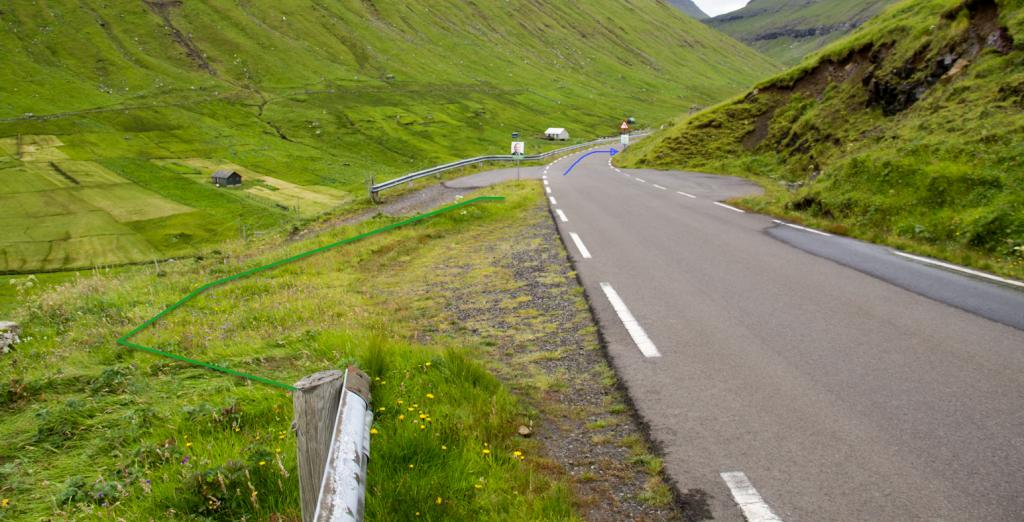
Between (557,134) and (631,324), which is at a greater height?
(557,134)

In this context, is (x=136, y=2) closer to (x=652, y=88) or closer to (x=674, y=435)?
(x=652, y=88)

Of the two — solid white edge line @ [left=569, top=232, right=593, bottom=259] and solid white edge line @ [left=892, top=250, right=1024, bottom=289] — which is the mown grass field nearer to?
solid white edge line @ [left=569, top=232, right=593, bottom=259]

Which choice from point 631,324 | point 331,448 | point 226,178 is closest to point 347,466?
point 331,448

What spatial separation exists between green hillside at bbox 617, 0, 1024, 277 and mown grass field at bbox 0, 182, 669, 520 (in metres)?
8.80

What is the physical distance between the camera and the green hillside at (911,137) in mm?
11609

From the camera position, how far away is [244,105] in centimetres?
10481

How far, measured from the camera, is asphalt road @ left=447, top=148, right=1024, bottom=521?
366cm

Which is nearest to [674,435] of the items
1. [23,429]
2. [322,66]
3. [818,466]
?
[818,466]

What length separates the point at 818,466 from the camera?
154 inches

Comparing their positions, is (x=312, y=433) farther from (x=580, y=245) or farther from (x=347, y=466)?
(x=580, y=245)

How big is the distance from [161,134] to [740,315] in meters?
102

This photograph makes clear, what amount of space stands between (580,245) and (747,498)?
8.72 meters

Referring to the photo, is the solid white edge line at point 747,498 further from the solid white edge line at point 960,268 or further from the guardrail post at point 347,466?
the solid white edge line at point 960,268

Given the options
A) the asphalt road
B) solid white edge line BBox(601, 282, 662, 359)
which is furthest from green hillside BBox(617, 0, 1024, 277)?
solid white edge line BBox(601, 282, 662, 359)
